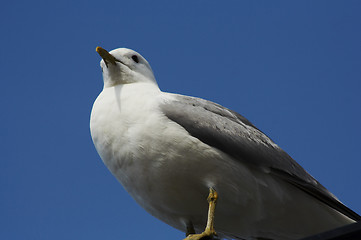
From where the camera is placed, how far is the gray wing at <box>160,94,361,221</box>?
3.07 meters

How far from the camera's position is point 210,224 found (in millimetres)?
2863

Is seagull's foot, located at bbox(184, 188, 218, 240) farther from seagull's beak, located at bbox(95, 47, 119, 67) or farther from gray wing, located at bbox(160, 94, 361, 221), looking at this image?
seagull's beak, located at bbox(95, 47, 119, 67)

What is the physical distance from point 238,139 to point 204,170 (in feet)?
1.13

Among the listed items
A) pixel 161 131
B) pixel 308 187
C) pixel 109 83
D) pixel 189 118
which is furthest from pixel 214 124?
pixel 109 83

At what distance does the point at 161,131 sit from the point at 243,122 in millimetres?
796

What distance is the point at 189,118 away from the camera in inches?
121

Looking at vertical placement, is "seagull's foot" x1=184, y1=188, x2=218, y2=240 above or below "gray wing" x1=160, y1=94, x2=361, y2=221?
below

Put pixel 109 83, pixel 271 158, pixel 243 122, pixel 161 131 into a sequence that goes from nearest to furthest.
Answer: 1. pixel 161 131
2. pixel 271 158
3. pixel 243 122
4. pixel 109 83

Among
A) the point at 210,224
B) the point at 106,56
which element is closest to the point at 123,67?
the point at 106,56

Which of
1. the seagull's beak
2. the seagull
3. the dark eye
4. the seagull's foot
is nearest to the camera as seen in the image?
the seagull's foot

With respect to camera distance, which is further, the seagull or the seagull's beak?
the seagull's beak

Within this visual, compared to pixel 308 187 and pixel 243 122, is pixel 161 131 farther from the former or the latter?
pixel 308 187

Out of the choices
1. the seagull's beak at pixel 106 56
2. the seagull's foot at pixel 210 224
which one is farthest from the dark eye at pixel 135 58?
the seagull's foot at pixel 210 224

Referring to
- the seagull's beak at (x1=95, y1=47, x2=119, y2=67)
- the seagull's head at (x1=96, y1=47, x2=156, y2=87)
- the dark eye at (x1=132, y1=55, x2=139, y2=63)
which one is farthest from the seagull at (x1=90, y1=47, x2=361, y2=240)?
the dark eye at (x1=132, y1=55, x2=139, y2=63)
